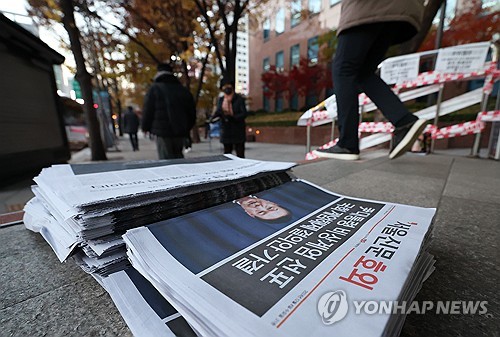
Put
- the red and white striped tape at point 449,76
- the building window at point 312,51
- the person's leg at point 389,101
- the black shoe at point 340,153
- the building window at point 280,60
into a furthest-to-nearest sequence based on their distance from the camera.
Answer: the building window at point 280,60, the building window at point 312,51, the red and white striped tape at point 449,76, the black shoe at point 340,153, the person's leg at point 389,101

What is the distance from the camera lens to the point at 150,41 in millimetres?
8688

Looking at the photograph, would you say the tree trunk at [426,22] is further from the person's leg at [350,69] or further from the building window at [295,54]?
the building window at [295,54]

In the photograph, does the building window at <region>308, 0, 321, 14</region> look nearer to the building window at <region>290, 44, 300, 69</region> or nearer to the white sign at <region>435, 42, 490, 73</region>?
the building window at <region>290, 44, 300, 69</region>

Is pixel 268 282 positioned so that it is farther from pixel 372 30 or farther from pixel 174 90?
pixel 174 90

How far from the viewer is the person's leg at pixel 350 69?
1555 millimetres

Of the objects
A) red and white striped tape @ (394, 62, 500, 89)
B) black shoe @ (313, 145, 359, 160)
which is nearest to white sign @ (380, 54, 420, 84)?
red and white striped tape @ (394, 62, 500, 89)

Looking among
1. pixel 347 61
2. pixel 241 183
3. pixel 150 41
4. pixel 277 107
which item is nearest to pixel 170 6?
pixel 150 41

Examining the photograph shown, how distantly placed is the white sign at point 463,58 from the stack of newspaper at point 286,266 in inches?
141

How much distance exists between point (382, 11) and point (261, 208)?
1.51 meters

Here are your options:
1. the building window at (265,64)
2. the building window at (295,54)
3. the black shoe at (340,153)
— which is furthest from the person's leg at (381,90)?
the building window at (265,64)

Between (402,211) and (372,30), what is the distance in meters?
1.42

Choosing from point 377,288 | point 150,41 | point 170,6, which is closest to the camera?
point 377,288

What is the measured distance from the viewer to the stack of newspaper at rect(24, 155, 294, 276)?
416mm

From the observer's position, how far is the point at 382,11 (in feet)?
4.72
